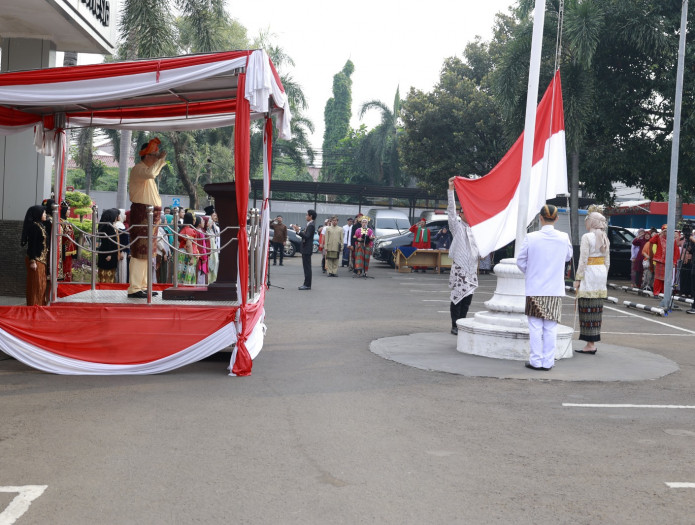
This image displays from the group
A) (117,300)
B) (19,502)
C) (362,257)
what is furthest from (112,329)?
(362,257)

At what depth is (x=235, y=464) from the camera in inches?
197

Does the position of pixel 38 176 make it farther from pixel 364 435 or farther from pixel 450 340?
pixel 364 435

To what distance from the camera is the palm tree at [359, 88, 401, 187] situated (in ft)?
172

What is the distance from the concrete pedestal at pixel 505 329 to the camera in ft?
30.6

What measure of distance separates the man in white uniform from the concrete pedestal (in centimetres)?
62

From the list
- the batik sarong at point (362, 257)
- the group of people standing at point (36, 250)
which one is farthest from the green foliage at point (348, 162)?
the group of people standing at point (36, 250)

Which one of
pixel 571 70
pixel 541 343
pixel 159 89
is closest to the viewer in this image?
pixel 159 89

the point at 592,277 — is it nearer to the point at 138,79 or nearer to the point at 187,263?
the point at 138,79

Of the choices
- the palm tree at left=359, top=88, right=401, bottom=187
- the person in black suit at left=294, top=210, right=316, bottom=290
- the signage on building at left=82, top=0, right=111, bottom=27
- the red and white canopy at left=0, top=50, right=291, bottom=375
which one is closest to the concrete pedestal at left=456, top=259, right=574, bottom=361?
the red and white canopy at left=0, top=50, right=291, bottom=375

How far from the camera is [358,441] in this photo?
5621mm

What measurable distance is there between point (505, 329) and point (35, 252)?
19.7 ft

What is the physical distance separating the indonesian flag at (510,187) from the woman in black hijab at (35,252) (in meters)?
5.44

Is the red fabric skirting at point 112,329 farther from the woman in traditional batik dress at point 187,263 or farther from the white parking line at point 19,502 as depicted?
the woman in traditional batik dress at point 187,263

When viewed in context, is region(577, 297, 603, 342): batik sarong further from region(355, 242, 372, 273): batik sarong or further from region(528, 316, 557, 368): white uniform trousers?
region(355, 242, 372, 273): batik sarong
